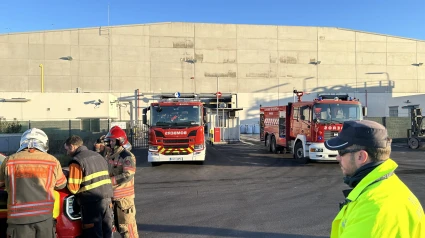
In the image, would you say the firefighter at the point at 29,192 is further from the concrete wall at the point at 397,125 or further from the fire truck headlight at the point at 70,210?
the concrete wall at the point at 397,125

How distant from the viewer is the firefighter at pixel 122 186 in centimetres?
427

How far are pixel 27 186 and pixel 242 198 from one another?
5.27 m

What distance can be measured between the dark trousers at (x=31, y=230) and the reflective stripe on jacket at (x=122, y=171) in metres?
1.20

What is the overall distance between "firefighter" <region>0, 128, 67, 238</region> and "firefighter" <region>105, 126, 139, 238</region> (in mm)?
1179

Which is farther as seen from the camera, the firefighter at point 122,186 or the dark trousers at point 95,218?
the firefighter at point 122,186

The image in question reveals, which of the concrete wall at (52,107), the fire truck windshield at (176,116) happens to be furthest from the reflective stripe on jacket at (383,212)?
the concrete wall at (52,107)

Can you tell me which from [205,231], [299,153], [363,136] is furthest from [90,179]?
[299,153]

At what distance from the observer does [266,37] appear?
37875 millimetres

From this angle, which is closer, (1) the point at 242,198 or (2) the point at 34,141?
(2) the point at 34,141

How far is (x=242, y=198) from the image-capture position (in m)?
7.54

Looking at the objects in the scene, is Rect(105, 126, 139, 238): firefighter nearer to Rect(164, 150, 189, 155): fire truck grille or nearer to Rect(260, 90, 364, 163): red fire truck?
Rect(164, 150, 189, 155): fire truck grille

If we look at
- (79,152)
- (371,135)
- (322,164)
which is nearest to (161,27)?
(322,164)

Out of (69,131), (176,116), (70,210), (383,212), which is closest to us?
(383,212)

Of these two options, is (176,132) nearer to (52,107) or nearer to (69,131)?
(69,131)
